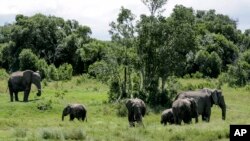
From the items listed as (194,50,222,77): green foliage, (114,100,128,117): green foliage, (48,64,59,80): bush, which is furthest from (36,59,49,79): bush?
(114,100,128,117): green foliage

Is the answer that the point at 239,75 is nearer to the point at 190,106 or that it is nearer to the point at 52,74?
the point at 52,74

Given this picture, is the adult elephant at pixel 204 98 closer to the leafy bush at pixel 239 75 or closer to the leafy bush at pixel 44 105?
the leafy bush at pixel 44 105

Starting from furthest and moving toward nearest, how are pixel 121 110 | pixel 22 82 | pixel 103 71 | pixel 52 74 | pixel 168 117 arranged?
pixel 52 74 < pixel 103 71 < pixel 22 82 < pixel 121 110 < pixel 168 117

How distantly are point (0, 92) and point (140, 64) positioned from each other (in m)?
12.0

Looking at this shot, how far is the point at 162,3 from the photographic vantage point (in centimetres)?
4181

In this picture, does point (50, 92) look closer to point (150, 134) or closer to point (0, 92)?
point (0, 92)

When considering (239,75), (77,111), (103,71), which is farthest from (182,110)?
(239,75)

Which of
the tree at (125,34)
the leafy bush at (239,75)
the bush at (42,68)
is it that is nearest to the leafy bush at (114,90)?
the tree at (125,34)

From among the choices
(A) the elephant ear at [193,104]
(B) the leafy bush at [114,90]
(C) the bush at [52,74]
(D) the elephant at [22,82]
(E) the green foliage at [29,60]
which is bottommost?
(A) the elephant ear at [193,104]

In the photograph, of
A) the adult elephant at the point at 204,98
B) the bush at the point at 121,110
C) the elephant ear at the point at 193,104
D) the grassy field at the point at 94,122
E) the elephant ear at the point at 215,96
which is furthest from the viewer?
the bush at the point at 121,110

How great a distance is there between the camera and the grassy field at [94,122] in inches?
805

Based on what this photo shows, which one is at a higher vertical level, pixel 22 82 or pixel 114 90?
pixel 22 82

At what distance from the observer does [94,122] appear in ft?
97.1

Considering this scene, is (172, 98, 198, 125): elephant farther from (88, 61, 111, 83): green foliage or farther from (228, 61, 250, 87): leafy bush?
(228, 61, 250, 87): leafy bush
